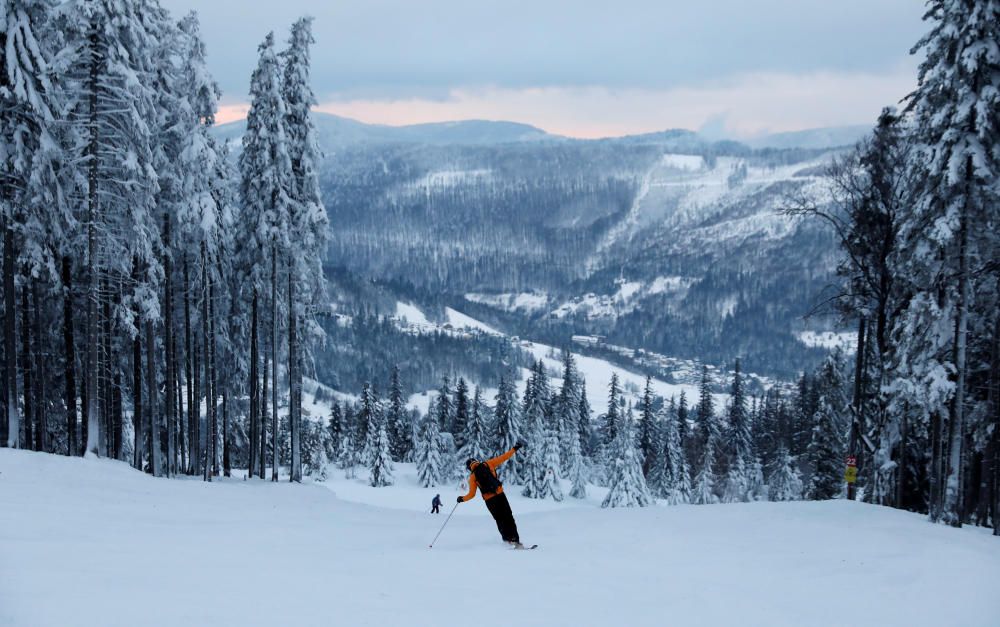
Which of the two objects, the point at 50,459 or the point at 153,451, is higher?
the point at 50,459

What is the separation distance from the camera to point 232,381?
3091 cm

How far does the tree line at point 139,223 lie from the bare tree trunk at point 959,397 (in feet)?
67.4

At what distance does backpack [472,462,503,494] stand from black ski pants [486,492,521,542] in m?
0.15

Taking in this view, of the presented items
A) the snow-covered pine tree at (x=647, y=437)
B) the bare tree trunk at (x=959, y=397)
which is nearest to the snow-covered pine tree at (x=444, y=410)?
the snow-covered pine tree at (x=647, y=437)

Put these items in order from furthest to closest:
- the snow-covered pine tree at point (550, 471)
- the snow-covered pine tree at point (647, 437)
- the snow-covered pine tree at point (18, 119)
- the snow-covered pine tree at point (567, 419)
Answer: the snow-covered pine tree at point (647, 437) → the snow-covered pine tree at point (567, 419) → the snow-covered pine tree at point (550, 471) → the snow-covered pine tree at point (18, 119)

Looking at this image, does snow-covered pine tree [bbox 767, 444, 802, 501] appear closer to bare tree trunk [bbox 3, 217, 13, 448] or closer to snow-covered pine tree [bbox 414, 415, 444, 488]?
snow-covered pine tree [bbox 414, 415, 444, 488]

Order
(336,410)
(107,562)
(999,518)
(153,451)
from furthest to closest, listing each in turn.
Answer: (336,410)
(153,451)
(999,518)
(107,562)

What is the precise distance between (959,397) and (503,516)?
426 inches

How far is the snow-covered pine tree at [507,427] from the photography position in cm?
6378

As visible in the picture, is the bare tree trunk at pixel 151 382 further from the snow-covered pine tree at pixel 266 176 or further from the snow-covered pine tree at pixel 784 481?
the snow-covered pine tree at pixel 784 481

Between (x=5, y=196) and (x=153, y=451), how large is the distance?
30.4 feet

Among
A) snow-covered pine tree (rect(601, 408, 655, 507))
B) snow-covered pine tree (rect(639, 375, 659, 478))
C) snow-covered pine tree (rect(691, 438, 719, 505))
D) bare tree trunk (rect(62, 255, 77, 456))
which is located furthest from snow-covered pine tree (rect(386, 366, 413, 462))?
bare tree trunk (rect(62, 255, 77, 456))

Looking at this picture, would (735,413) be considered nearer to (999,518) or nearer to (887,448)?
(887,448)

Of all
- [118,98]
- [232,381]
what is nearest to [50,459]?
[118,98]
